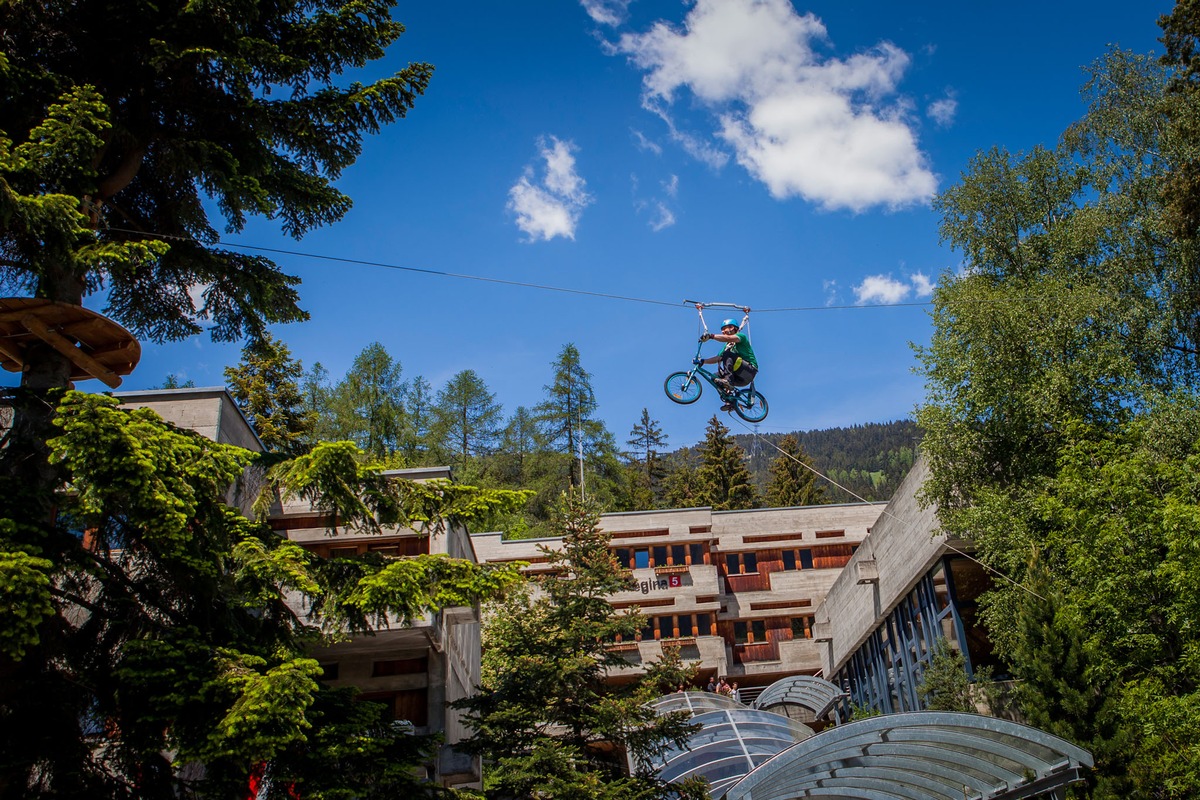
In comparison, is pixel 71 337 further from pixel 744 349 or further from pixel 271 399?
pixel 271 399

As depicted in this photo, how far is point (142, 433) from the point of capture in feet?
24.7

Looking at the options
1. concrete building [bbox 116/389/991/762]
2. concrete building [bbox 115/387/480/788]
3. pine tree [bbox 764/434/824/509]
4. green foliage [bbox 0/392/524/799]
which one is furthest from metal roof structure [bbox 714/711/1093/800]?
pine tree [bbox 764/434/824/509]

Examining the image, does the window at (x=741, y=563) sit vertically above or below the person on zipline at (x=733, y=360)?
above

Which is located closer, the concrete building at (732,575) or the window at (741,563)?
the concrete building at (732,575)

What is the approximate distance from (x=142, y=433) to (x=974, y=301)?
2011 centimetres

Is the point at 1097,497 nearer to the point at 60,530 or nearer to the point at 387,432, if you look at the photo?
the point at 60,530

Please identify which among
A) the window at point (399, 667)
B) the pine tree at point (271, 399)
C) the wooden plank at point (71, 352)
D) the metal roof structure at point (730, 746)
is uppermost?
the pine tree at point (271, 399)

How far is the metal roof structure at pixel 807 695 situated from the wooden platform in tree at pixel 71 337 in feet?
72.2

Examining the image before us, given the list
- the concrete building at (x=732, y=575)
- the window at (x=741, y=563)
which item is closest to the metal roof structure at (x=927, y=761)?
the concrete building at (x=732, y=575)

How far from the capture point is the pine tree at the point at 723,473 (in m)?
56.3

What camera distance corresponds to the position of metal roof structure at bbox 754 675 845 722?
26656 mm

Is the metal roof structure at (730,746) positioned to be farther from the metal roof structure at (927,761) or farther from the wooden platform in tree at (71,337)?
the wooden platform in tree at (71,337)

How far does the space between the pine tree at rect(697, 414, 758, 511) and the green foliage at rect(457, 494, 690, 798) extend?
38571 millimetres

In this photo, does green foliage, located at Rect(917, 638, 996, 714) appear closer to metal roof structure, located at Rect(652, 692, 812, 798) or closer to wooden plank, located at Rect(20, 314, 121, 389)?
metal roof structure, located at Rect(652, 692, 812, 798)
